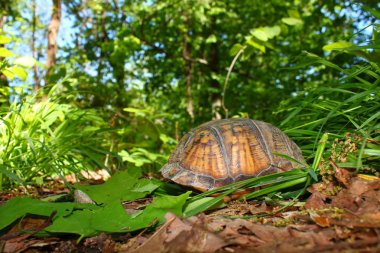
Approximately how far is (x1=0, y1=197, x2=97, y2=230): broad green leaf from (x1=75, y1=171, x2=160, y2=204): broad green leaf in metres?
0.27

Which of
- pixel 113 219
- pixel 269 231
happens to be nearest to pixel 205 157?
pixel 113 219

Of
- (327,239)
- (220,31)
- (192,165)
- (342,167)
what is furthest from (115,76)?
(327,239)

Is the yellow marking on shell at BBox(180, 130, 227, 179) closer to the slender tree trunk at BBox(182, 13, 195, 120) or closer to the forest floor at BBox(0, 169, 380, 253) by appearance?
the forest floor at BBox(0, 169, 380, 253)

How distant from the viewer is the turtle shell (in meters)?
2.26

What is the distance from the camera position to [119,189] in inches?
85.7

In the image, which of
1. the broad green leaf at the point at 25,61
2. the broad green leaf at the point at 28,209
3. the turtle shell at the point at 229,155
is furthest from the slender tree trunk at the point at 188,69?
the broad green leaf at the point at 28,209

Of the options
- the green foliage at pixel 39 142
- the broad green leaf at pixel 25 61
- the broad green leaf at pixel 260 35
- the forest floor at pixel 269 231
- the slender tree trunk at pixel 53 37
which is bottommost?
the forest floor at pixel 269 231

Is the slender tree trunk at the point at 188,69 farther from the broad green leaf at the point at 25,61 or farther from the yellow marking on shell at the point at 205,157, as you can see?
the yellow marking on shell at the point at 205,157

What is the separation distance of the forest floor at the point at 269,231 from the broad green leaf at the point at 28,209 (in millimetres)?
54

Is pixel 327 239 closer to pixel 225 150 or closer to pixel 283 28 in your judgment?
pixel 225 150

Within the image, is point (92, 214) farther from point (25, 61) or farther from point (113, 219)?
point (25, 61)

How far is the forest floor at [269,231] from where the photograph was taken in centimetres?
114

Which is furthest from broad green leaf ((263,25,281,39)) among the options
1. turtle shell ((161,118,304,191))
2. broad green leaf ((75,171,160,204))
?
broad green leaf ((75,171,160,204))

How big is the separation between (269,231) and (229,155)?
1037 mm
